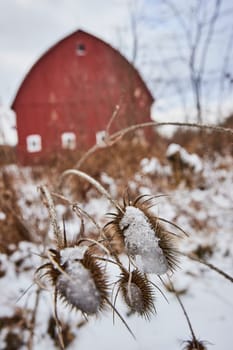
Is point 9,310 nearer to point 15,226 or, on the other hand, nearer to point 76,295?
point 15,226

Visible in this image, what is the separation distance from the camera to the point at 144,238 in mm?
529

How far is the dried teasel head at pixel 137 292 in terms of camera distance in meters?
0.57

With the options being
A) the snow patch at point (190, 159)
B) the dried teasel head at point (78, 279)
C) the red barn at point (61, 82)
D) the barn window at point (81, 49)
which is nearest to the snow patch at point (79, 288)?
the dried teasel head at point (78, 279)

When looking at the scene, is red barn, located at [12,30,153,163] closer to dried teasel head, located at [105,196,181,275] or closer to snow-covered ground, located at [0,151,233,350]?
snow-covered ground, located at [0,151,233,350]

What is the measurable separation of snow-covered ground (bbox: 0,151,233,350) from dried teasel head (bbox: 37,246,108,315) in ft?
0.24

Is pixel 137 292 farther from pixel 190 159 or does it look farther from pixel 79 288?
pixel 190 159

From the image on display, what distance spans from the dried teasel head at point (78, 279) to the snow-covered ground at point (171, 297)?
0.07 metres

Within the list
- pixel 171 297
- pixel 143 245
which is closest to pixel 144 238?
pixel 143 245

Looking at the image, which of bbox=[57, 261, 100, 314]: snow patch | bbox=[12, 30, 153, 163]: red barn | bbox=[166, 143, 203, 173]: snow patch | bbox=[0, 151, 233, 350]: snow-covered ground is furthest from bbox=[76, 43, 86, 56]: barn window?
bbox=[57, 261, 100, 314]: snow patch

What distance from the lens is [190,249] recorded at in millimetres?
2797

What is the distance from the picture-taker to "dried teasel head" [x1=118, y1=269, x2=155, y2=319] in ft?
1.88

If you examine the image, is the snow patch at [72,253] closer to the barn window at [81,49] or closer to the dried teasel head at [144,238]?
the dried teasel head at [144,238]

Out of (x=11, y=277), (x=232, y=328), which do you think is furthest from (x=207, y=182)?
(x=232, y=328)

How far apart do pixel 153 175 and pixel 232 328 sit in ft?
11.3
